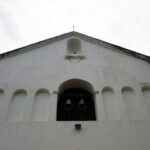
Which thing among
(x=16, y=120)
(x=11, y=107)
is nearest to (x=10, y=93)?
(x=11, y=107)

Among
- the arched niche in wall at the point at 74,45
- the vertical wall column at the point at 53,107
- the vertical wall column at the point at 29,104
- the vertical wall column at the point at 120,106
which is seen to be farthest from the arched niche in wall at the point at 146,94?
the vertical wall column at the point at 29,104

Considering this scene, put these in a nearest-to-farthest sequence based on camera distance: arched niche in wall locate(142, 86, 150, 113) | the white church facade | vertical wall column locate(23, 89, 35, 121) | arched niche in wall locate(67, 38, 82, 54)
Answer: the white church facade, vertical wall column locate(23, 89, 35, 121), arched niche in wall locate(142, 86, 150, 113), arched niche in wall locate(67, 38, 82, 54)

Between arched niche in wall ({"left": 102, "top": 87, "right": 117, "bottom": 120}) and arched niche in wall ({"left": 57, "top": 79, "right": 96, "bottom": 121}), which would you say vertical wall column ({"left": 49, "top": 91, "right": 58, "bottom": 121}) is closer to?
arched niche in wall ({"left": 57, "top": 79, "right": 96, "bottom": 121})

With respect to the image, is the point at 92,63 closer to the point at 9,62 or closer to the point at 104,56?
the point at 104,56

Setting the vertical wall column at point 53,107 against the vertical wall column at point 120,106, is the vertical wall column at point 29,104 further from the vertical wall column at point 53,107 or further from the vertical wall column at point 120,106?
the vertical wall column at point 120,106

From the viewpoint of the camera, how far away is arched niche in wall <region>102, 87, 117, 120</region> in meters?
6.29

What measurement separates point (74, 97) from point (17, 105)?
263 cm

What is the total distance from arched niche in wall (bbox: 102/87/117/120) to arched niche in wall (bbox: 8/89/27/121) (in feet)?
11.0

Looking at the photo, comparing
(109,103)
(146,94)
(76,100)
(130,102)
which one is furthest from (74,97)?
(146,94)

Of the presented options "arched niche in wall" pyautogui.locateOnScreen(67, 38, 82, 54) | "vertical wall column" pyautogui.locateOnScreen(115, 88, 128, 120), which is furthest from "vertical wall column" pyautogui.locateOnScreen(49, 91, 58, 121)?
"arched niche in wall" pyautogui.locateOnScreen(67, 38, 82, 54)

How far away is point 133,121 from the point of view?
5980 mm

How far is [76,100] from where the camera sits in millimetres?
→ 7734

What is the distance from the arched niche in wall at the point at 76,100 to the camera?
6898 mm

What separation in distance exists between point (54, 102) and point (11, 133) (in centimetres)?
193
